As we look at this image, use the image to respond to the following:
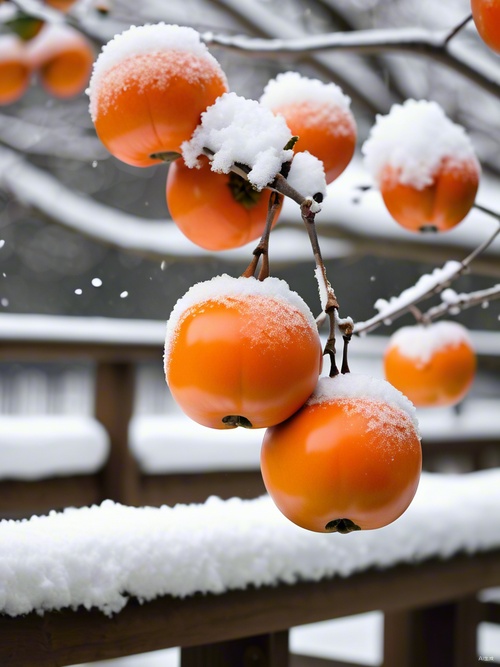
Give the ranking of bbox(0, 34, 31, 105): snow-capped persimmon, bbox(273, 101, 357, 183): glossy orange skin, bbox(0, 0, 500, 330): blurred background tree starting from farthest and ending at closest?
bbox(0, 34, 31, 105): snow-capped persimmon → bbox(0, 0, 500, 330): blurred background tree → bbox(273, 101, 357, 183): glossy orange skin

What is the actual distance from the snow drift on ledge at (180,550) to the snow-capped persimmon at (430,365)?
0.19 metres

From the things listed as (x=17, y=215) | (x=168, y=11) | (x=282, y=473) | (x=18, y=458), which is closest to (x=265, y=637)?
(x=282, y=473)

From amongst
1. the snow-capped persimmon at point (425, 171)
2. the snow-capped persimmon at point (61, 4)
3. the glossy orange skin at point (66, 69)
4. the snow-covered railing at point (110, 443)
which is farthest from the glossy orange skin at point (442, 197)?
the glossy orange skin at point (66, 69)

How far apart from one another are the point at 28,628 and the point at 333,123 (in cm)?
29

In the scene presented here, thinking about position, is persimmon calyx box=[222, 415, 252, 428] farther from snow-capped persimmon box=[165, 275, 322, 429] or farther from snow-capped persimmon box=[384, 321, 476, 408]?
snow-capped persimmon box=[384, 321, 476, 408]

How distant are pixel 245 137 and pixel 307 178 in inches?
1.2

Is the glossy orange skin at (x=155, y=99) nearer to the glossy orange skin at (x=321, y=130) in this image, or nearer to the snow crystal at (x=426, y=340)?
the glossy orange skin at (x=321, y=130)

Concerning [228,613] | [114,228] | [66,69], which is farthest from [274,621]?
[66,69]

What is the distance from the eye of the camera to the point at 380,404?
33cm

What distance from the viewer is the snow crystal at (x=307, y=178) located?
1.01 ft

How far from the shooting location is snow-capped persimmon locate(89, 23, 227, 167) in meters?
0.34

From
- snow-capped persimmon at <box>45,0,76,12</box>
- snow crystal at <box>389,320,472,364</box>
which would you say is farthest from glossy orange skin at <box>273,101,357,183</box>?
snow-capped persimmon at <box>45,0,76,12</box>

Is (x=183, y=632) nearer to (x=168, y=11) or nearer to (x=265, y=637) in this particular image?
(x=265, y=637)

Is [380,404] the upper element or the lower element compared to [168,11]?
lower
